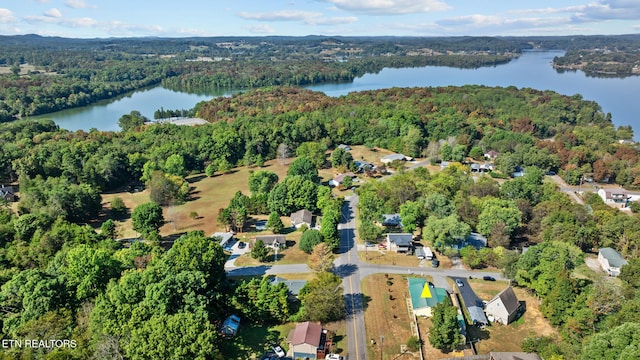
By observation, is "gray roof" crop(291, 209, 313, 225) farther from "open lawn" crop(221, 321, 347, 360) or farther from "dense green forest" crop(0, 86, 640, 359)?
"open lawn" crop(221, 321, 347, 360)

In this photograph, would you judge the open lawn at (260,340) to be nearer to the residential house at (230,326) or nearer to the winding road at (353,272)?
the residential house at (230,326)

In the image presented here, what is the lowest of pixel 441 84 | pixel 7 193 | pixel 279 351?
pixel 279 351

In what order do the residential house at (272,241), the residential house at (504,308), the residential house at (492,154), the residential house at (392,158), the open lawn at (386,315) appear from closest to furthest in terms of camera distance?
1. the open lawn at (386,315)
2. the residential house at (504,308)
3. the residential house at (272,241)
4. the residential house at (392,158)
5. the residential house at (492,154)

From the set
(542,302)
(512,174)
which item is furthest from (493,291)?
(512,174)

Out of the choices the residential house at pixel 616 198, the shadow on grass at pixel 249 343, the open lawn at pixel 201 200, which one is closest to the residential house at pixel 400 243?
the shadow on grass at pixel 249 343

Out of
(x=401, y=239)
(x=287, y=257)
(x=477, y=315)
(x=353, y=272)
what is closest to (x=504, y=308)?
(x=477, y=315)

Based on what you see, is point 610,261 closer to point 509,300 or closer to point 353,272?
point 509,300
